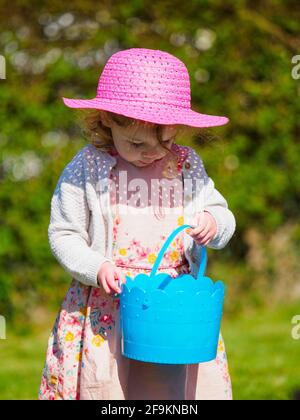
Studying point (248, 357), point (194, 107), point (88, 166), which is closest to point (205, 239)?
point (88, 166)

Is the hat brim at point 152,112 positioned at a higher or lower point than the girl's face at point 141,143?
higher

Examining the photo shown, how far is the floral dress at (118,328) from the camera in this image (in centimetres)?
309

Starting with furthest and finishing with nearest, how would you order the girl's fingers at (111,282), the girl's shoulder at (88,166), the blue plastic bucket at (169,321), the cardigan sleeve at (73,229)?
1. the girl's shoulder at (88,166)
2. the cardigan sleeve at (73,229)
3. the girl's fingers at (111,282)
4. the blue plastic bucket at (169,321)

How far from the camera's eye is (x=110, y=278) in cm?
293

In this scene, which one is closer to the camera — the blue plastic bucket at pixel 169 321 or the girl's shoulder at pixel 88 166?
the blue plastic bucket at pixel 169 321

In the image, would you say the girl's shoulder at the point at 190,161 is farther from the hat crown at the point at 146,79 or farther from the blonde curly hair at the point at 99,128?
the hat crown at the point at 146,79

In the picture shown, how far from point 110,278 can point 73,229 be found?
0.30m

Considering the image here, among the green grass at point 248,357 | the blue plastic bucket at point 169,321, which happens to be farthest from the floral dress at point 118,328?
the green grass at point 248,357

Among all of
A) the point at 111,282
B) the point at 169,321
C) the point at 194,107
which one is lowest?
the point at 169,321

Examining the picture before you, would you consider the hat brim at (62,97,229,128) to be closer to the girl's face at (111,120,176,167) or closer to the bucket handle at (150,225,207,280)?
the girl's face at (111,120,176,167)

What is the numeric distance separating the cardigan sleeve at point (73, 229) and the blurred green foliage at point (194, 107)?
10.6 ft

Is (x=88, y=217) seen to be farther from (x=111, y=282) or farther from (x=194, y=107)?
(x=194, y=107)

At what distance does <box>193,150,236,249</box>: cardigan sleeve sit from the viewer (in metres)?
3.16

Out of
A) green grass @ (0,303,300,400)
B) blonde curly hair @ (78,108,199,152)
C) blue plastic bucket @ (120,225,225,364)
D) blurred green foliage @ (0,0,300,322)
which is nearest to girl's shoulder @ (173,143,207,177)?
blonde curly hair @ (78,108,199,152)
